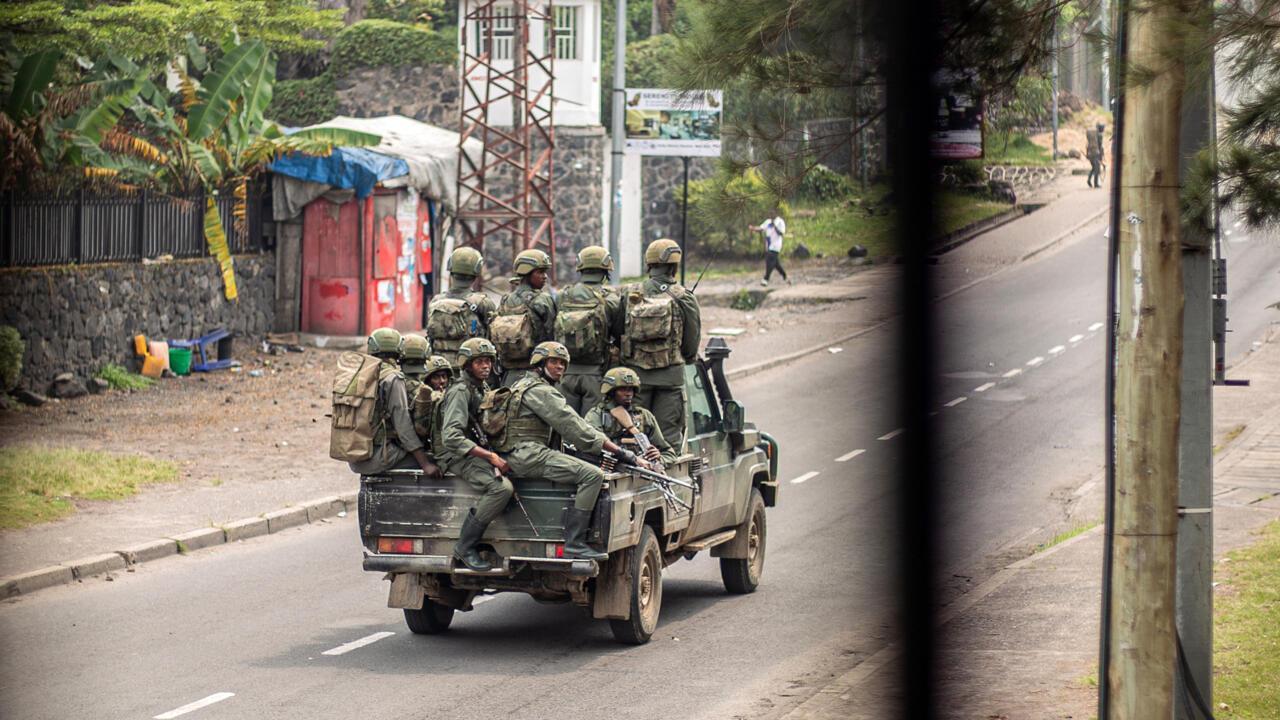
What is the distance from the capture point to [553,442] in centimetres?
1159

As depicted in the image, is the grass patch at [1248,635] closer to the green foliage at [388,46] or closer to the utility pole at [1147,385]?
the utility pole at [1147,385]

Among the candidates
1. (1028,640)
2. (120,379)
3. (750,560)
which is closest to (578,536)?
(750,560)

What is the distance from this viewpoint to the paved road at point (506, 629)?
1048cm

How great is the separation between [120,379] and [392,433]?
12.6 meters

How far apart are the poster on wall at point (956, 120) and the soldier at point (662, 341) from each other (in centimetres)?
349

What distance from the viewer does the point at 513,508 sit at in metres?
11.3

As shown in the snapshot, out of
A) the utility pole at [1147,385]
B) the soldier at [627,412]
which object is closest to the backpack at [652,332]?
the soldier at [627,412]

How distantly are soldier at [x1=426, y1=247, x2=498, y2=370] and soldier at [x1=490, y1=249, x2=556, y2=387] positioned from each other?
0.35 meters

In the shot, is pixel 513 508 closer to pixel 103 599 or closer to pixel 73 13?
pixel 103 599

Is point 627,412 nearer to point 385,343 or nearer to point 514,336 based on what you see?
point 514,336

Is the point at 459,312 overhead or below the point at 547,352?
overhead

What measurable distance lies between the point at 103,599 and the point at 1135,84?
9.27 meters

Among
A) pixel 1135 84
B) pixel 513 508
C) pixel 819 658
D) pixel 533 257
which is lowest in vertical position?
pixel 819 658

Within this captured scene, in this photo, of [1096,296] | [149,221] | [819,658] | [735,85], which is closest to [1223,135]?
[735,85]
